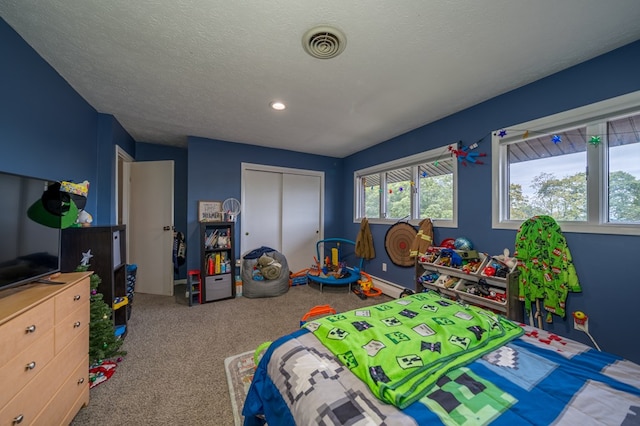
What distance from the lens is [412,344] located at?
1.12 m

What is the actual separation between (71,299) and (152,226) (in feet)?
8.25

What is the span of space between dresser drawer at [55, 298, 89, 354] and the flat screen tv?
0.93 feet

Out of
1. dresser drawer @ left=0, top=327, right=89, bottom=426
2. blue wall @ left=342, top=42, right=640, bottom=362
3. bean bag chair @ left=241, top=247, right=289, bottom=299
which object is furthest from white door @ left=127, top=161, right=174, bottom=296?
blue wall @ left=342, top=42, right=640, bottom=362

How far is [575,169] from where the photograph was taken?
1.88m

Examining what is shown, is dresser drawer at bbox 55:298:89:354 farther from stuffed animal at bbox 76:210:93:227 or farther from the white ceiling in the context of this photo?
the white ceiling

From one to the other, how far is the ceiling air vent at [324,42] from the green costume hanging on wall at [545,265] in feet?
7.07

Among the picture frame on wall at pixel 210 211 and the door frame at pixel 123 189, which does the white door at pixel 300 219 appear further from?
the door frame at pixel 123 189

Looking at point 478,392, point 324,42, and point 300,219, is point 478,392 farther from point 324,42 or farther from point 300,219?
point 300,219

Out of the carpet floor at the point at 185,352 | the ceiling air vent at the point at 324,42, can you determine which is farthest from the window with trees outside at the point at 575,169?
the carpet floor at the point at 185,352

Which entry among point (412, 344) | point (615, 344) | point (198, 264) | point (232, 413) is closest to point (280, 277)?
point (198, 264)

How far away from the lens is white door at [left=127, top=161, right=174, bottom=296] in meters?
3.53

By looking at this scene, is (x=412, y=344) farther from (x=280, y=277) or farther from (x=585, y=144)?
(x=280, y=277)

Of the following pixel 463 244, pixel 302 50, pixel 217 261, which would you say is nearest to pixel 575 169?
pixel 463 244

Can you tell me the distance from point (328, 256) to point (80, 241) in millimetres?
3475
